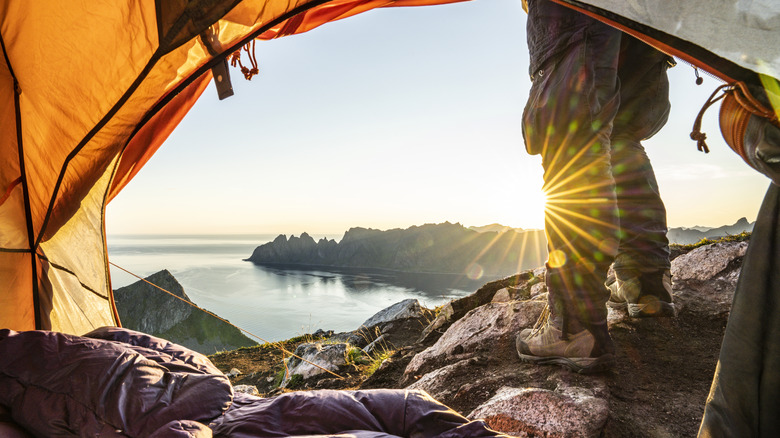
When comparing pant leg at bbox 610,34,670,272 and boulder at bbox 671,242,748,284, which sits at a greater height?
pant leg at bbox 610,34,670,272

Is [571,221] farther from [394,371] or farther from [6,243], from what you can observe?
[6,243]

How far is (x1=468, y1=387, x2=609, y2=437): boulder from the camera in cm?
150

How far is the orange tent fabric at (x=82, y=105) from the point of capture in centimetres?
210

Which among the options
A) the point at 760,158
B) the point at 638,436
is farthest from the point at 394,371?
the point at 760,158

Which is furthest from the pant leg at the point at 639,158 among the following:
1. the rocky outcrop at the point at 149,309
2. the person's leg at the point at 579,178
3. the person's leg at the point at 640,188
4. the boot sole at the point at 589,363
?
the rocky outcrop at the point at 149,309

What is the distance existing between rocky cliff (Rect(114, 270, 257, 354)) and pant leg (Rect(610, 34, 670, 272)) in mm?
23489

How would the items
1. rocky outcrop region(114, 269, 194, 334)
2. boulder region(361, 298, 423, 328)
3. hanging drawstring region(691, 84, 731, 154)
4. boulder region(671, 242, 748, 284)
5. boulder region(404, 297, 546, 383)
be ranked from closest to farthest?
hanging drawstring region(691, 84, 731, 154)
boulder region(404, 297, 546, 383)
boulder region(671, 242, 748, 284)
boulder region(361, 298, 423, 328)
rocky outcrop region(114, 269, 194, 334)

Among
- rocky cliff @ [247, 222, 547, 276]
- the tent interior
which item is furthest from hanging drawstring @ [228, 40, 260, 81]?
rocky cliff @ [247, 222, 547, 276]

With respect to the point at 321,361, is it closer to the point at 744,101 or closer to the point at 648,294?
the point at 648,294

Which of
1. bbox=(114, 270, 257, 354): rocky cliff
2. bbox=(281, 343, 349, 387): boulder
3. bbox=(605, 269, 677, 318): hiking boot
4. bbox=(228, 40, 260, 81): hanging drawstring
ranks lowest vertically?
bbox=(114, 270, 257, 354): rocky cliff

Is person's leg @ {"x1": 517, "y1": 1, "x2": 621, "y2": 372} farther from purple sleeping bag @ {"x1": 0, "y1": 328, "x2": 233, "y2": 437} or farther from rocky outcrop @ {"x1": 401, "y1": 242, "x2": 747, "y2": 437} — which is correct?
purple sleeping bag @ {"x1": 0, "y1": 328, "x2": 233, "y2": 437}

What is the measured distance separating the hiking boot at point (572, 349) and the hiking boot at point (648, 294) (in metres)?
0.69

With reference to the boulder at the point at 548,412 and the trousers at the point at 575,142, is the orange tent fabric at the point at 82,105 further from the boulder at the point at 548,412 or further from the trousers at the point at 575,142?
the boulder at the point at 548,412

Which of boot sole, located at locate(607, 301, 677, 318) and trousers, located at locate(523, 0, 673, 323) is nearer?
trousers, located at locate(523, 0, 673, 323)
